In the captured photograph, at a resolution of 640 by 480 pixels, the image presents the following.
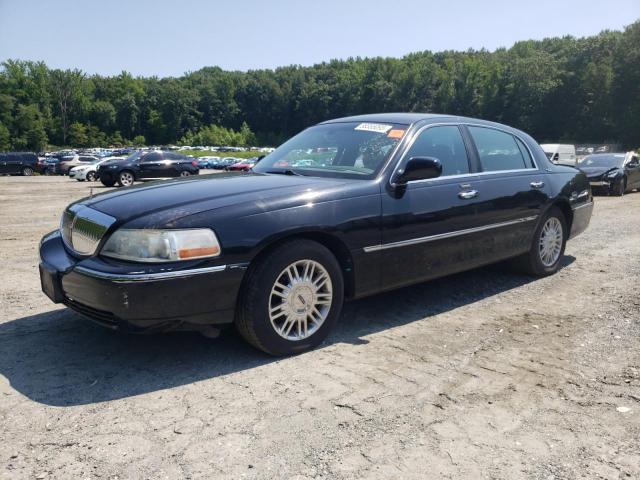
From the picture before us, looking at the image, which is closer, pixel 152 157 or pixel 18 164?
pixel 152 157

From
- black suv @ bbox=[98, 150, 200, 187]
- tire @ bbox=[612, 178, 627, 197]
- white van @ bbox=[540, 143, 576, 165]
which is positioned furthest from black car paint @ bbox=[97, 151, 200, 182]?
tire @ bbox=[612, 178, 627, 197]

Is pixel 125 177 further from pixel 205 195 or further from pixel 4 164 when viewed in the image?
pixel 205 195

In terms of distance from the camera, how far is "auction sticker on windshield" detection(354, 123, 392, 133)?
14.7 feet

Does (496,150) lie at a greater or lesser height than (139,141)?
lesser

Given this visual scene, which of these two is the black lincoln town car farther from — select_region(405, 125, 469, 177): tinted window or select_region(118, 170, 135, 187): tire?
select_region(118, 170, 135, 187): tire

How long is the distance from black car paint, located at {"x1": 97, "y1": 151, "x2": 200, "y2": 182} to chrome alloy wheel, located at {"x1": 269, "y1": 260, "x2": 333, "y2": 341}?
780 inches

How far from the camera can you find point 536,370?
11.4 ft

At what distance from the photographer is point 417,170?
13.3ft

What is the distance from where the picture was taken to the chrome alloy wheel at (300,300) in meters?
3.53

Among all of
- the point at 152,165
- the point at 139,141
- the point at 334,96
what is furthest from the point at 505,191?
the point at 334,96

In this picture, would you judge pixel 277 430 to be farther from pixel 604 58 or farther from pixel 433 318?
pixel 604 58

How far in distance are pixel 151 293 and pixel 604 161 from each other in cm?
1662

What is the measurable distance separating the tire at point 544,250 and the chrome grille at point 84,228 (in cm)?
399

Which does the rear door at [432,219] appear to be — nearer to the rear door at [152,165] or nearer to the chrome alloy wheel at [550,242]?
the chrome alloy wheel at [550,242]
